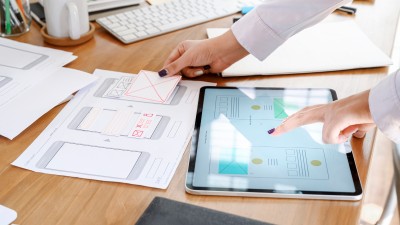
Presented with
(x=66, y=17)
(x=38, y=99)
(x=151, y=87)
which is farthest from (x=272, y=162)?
(x=66, y=17)

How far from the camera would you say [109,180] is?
0.71m

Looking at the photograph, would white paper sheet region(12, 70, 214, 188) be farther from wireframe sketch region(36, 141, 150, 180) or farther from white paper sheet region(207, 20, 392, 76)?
white paper sheet region(207, 20, 392, 76)

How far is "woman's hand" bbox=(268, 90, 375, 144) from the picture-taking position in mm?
740

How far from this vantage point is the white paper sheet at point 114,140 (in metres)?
0.73

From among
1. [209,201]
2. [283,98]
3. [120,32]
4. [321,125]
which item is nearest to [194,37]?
[120,32]

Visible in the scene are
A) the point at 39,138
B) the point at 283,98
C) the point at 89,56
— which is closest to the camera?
the point at 39,138

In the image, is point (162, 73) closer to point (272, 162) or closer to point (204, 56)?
point (204, 56)

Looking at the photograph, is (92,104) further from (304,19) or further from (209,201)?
(304,19)

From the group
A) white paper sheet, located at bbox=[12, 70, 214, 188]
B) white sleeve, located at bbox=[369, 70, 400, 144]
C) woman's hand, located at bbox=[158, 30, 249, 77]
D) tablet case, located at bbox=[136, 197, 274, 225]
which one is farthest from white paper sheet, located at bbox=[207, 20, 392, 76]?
tablet case, located at bbox=[136, 197, 274, 225]

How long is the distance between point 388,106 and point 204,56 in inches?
15.6

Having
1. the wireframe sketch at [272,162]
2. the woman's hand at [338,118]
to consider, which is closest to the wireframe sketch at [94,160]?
the wireframe sketch at [272,162]

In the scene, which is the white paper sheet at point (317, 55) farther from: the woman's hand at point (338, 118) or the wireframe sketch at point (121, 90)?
the woman's hand at point (338, 118)

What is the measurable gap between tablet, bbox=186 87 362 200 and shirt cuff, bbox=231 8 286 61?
0.12m

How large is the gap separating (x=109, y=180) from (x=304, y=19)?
531mm
